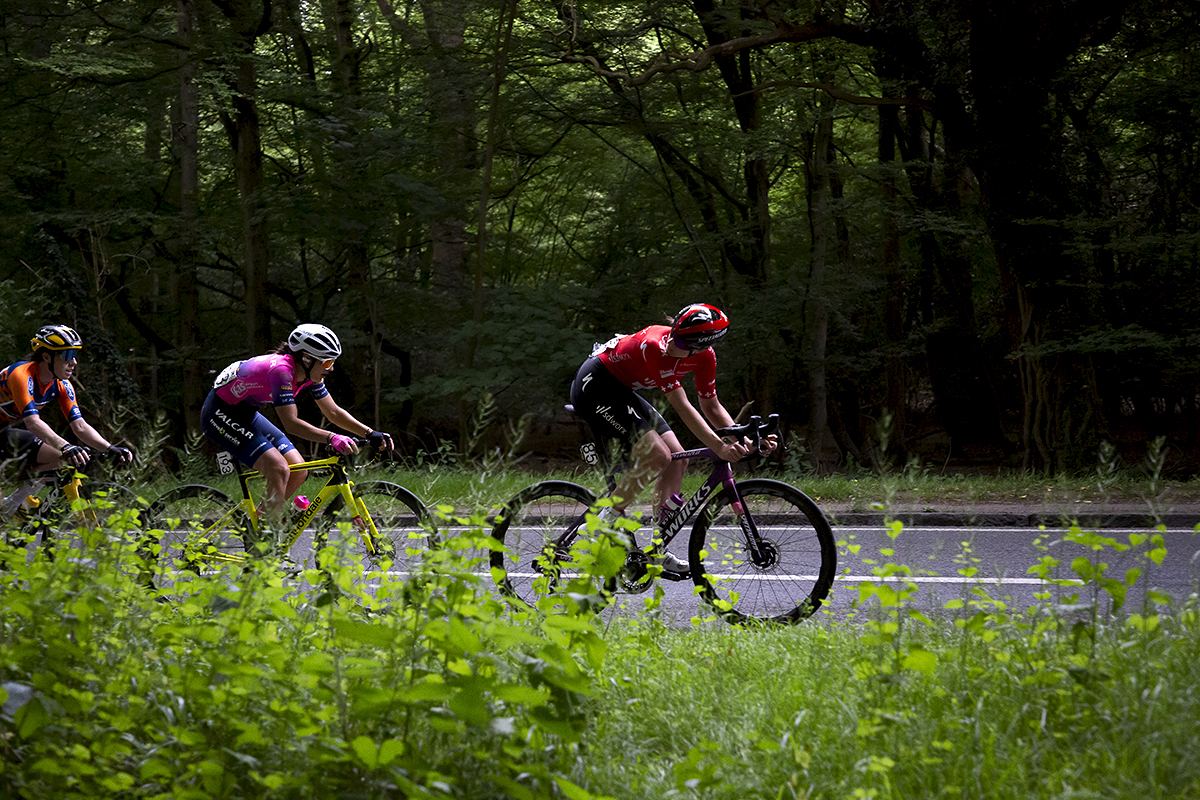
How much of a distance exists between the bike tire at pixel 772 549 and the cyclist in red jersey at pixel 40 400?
492cm

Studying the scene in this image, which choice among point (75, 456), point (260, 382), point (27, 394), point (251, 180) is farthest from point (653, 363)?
point (251, 180)

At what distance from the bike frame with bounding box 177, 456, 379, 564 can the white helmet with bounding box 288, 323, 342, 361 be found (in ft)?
2.51

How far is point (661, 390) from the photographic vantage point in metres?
6.08

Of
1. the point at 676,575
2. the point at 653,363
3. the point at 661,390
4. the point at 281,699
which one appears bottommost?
the point at 676,575

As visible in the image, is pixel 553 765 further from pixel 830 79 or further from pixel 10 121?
pixel 10 121

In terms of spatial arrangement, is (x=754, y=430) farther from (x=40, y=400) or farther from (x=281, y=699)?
(x=40, y=400)

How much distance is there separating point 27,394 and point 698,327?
5434mm

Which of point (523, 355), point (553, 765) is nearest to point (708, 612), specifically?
point (553, 765)

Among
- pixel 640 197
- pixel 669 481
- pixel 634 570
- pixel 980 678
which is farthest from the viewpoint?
pixel 640 197

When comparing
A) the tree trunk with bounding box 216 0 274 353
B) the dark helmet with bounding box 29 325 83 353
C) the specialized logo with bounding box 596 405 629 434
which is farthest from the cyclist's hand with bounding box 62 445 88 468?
the tree trunk with bounding box 216 0 274 353

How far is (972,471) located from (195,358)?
686 inches

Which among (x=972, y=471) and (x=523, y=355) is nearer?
(x=523, y=355)

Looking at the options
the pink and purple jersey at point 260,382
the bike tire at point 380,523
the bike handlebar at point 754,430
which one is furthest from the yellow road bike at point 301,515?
the bike handlebar at point 754,430

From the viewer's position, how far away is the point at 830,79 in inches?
696
